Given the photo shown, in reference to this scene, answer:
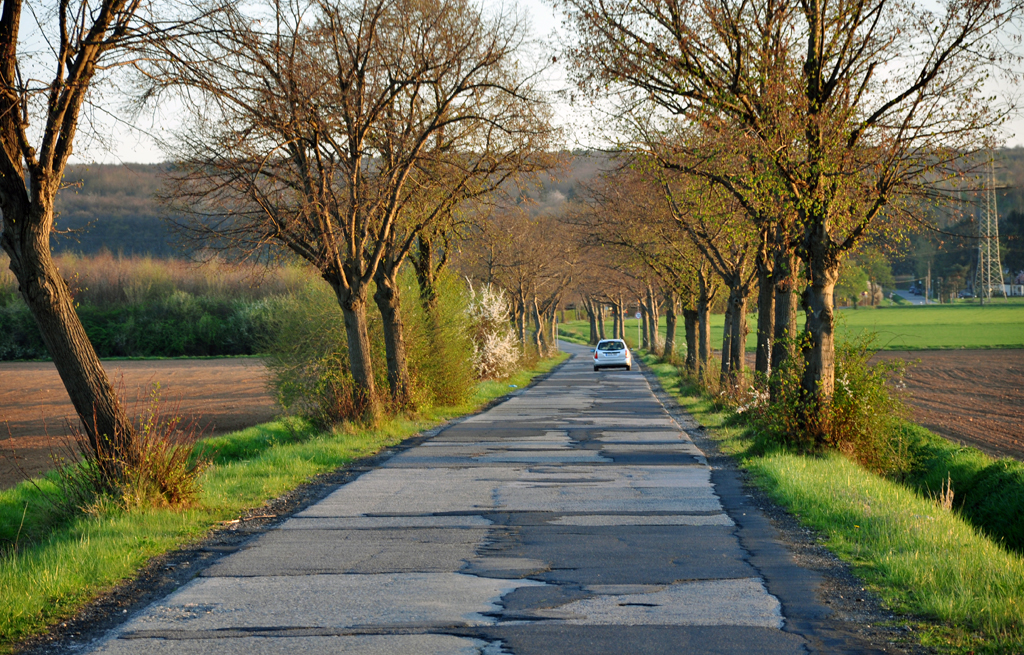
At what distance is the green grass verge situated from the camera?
68.3m

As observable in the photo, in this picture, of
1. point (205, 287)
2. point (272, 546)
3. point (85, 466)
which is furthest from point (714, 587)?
point (205, 287)

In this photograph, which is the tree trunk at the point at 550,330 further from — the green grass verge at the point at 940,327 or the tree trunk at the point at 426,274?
the tree trunk at the point at 426,274

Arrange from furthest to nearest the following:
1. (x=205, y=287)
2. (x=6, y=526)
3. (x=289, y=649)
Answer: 1. (x=205, y=287)
2. (x=6, y=526)
3. (x=289, y=649)

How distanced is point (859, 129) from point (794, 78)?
1.24 meters

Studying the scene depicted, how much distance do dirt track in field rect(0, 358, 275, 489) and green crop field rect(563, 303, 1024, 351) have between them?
25617 mm

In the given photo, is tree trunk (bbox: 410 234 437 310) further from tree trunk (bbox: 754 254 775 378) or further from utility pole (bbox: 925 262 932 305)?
utility pole (bbox: 925 262 932 305)

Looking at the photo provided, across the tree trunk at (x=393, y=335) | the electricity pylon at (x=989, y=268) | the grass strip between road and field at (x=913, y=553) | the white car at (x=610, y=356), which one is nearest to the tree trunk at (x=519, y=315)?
the white car at (x=610, y=356)

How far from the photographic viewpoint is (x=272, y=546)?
25.2 feet

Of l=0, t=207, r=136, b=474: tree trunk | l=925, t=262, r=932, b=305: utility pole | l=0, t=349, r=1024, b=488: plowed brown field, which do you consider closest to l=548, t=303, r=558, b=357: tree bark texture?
l=0, t=349, r=1024, b=488: plowed brown field

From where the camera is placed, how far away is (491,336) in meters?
39.5

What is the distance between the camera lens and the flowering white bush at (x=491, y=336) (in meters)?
38.3

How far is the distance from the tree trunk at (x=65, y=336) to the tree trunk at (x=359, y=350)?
887 centimetres

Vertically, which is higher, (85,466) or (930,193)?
(930,193)

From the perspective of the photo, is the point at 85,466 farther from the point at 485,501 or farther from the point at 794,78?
the point at 794,78
